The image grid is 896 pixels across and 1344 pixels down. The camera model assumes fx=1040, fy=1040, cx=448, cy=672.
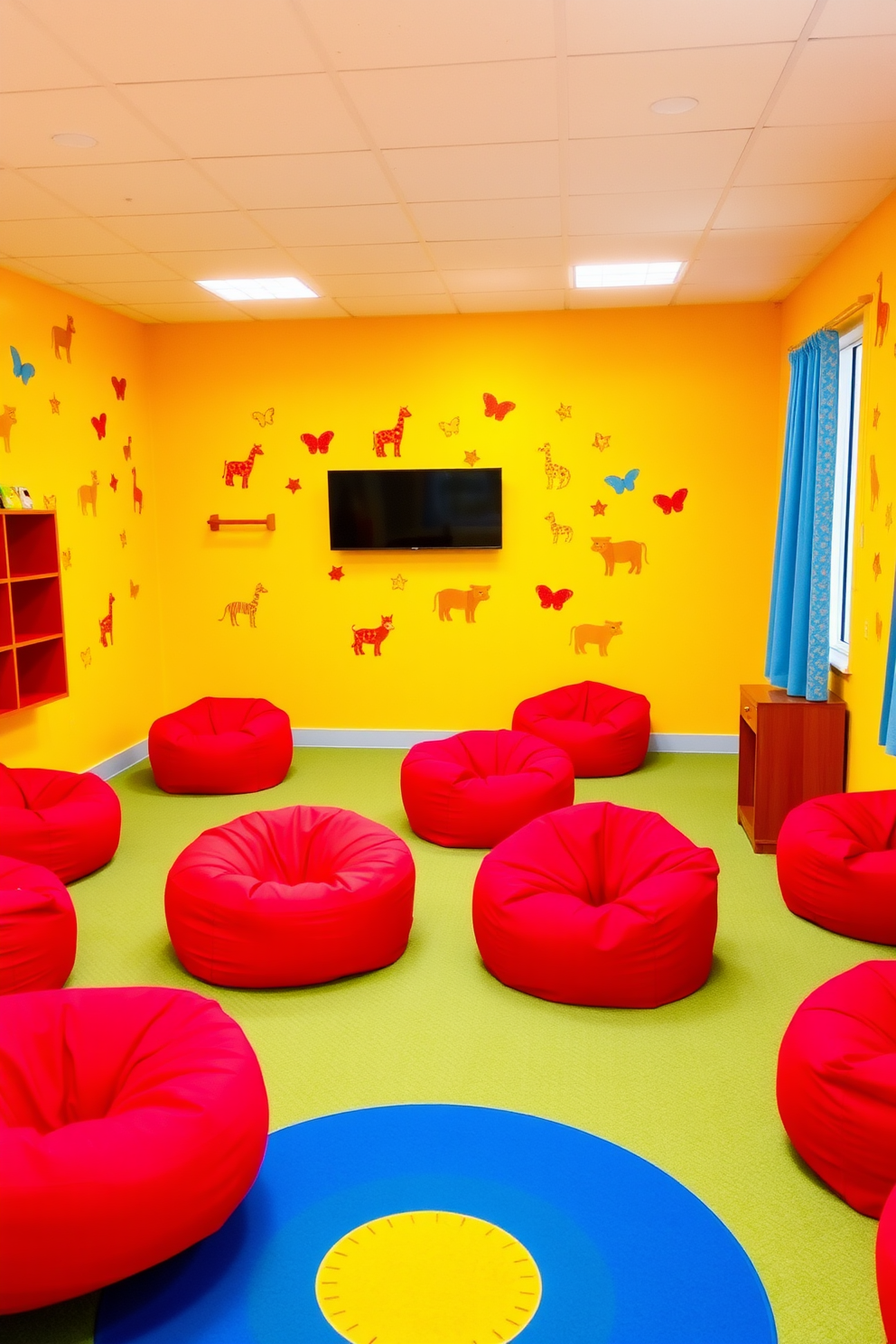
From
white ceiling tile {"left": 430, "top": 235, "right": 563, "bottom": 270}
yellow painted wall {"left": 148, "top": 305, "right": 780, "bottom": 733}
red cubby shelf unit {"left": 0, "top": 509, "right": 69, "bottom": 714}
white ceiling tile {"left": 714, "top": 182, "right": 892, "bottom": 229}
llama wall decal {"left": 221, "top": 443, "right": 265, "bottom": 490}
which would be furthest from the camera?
llama wall decal {"left": 221, "top": 443, "right": 265, "bottom": 490}

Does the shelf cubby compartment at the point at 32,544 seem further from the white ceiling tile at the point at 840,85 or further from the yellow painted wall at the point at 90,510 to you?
the white ceiling tile at the point at 840,85

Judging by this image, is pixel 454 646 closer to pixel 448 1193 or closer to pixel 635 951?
pixel 635 951

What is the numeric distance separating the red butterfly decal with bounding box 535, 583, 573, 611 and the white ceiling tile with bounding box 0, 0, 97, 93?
4.44 m

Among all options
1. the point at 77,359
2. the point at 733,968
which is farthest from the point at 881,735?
the point at 77,359

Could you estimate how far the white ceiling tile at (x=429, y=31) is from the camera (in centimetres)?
271

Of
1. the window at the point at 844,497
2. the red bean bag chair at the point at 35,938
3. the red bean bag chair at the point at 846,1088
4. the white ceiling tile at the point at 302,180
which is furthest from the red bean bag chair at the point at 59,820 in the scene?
the window at the point at 844,497

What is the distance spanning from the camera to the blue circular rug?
2.12 meters

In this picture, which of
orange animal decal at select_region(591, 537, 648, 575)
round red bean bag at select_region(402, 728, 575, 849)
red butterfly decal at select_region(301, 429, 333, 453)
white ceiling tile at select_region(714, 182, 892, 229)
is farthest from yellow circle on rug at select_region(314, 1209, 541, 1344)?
red butterfly decal at select_region(301, 429, 333, 453)

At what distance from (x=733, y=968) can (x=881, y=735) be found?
47.2 inches

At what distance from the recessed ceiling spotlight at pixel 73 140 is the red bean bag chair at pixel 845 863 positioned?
366 cm

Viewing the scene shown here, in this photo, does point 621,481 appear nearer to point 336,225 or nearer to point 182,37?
point 336,225

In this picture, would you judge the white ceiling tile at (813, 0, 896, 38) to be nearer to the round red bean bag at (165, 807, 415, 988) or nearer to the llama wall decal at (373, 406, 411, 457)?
the round red bean bag at (165, 807, 415, 988)

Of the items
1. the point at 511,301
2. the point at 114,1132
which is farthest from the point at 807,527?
the point at 114,1132

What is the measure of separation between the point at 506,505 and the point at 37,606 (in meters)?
3.08
